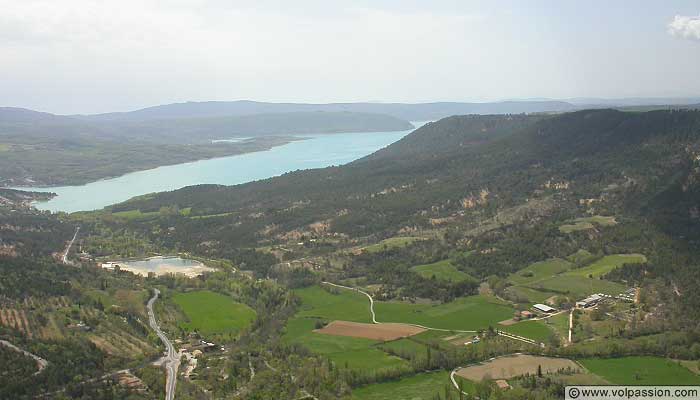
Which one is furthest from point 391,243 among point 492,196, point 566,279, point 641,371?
point 641,371

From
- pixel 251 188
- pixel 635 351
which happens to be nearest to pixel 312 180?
pixel 251 188

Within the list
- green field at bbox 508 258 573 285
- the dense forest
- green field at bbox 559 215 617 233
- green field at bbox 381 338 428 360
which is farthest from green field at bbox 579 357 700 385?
green field at bbox 559 215 617 233

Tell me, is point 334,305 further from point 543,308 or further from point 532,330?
point 532,330

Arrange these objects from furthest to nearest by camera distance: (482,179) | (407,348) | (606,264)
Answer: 1. (482,179)
2. (606,264)
3. (407,348)

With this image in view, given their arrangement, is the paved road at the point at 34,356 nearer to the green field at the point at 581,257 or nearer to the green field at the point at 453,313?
the green field at the point at 453,313

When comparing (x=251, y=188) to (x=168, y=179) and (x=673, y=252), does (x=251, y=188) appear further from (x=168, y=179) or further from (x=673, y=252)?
(x=673, y=252)

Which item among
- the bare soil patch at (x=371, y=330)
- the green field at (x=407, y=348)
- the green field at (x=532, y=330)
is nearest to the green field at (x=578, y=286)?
the green field at (x=532, y=330)

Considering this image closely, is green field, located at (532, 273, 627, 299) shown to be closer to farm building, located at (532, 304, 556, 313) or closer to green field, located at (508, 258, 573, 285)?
green field, located at (508, 258, 573, 285)
